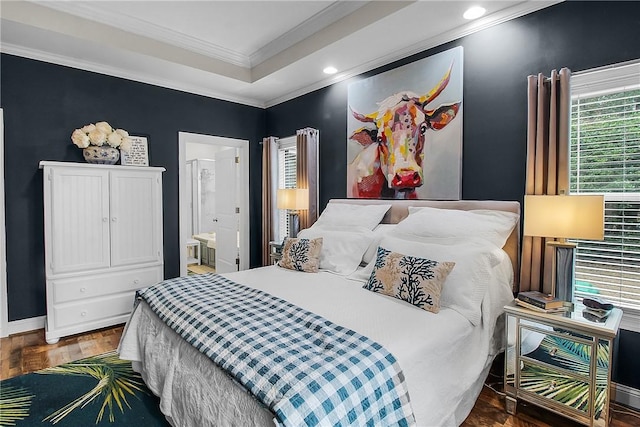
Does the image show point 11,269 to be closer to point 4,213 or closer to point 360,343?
point 4,213

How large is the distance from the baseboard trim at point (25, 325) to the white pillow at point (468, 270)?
361cm

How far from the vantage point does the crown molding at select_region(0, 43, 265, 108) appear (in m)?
3.15

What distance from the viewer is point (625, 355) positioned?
213 centimetres

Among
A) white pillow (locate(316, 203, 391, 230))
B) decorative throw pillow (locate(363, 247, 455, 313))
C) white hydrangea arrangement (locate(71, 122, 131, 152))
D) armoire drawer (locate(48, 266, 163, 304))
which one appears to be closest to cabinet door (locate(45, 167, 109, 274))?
armoire drawer (locate(48, 266, 163, 304))

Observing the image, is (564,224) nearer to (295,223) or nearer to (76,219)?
(295,223)

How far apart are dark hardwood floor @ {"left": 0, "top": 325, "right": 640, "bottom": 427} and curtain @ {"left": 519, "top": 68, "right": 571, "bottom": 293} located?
75 centimetres

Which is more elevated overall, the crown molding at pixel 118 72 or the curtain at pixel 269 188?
the crown molding at pixel 118 72

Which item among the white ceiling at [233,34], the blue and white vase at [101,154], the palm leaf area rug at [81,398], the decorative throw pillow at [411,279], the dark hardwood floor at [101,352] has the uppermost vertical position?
the white ceiling at [233,34]

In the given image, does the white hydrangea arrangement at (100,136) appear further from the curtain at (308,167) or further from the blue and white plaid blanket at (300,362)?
the blue and white plaid blanket at (300,362)

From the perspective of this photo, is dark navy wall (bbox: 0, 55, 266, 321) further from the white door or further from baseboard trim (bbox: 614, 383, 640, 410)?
baseboard trim (bbox: 614, 383, 640, 410)

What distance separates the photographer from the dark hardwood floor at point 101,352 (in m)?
1.97

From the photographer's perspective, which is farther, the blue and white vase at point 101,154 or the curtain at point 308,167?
the curtain at point 308,167

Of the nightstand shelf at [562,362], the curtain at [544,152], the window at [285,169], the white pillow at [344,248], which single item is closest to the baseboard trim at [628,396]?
the nightstand shelf at [562,362]

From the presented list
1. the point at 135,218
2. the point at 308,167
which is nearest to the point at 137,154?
the point at 135,218
